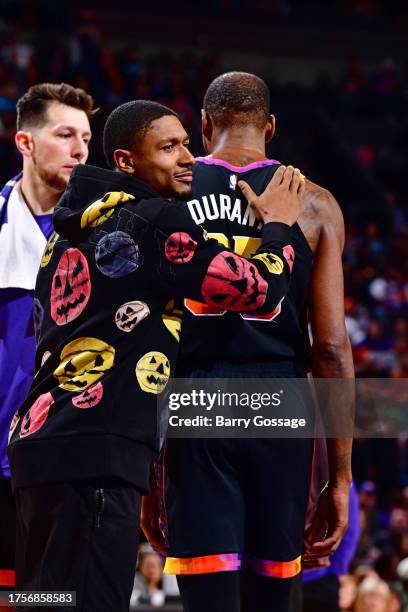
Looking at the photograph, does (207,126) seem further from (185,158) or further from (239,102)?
(185,158)

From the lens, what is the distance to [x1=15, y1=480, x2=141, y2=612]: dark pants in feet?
8.02

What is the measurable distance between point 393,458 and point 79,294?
24.1 feet

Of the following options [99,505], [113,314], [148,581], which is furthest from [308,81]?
[99,505]

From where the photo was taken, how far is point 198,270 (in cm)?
264

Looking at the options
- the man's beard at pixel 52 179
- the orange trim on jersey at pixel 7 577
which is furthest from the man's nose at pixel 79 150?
the orange trim on jersey at pixel 7 577

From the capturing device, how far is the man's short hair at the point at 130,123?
2.77m

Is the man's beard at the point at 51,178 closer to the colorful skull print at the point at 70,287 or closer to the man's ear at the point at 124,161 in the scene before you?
the man's ear at the point at 124,161

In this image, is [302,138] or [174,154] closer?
[174,154]

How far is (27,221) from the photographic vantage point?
3537 mm

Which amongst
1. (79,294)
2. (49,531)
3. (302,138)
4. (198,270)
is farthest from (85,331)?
(302,138)

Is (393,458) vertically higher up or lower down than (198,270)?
lower down

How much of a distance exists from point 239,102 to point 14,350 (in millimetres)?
1123

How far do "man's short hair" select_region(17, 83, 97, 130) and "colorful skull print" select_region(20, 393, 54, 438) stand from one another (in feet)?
4.69

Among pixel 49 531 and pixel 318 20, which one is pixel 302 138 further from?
pixel 49 531
